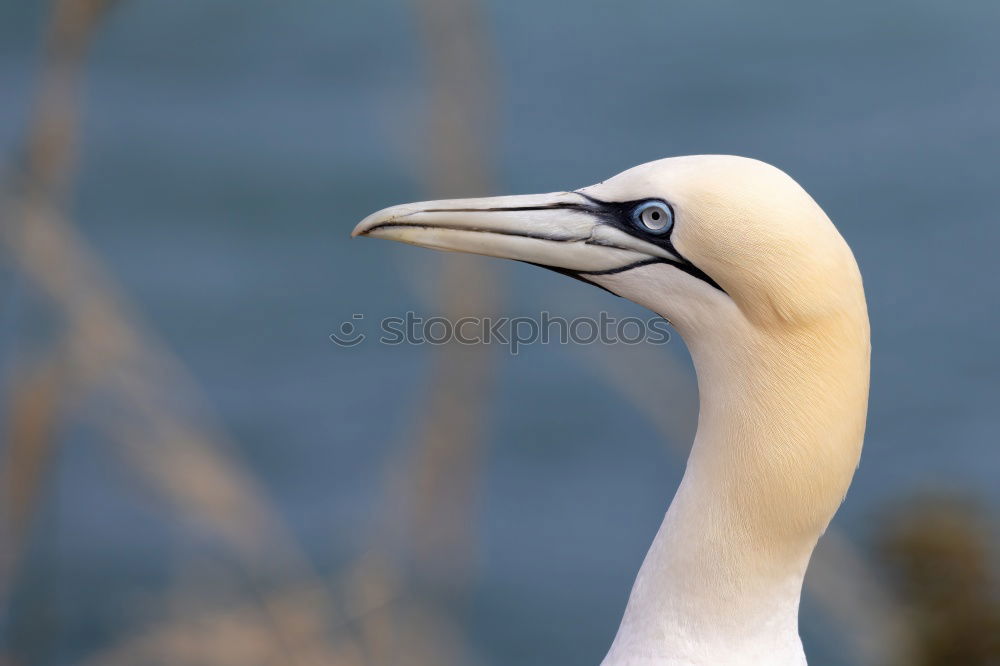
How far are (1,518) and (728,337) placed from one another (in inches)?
92.1

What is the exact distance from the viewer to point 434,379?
371cm

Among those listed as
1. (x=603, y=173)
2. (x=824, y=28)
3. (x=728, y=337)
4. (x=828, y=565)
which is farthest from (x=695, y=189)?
(x=824, y=28)

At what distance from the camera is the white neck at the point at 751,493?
325 cm

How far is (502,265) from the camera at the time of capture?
349 inches

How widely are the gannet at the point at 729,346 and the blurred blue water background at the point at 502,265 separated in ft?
14.9

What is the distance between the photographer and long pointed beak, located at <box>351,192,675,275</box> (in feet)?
11.5

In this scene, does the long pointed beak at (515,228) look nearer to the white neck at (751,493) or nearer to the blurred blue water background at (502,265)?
the white neck at (751,493)

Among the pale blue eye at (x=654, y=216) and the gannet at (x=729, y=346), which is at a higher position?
the pale blue eye at (x=654, y=216)

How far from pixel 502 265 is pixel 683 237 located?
557cm

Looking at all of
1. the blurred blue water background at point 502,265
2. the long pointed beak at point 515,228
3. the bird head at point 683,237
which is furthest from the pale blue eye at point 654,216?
the blurred blue water background at point 502,265

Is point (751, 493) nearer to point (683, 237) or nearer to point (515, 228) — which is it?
point (683, 237)

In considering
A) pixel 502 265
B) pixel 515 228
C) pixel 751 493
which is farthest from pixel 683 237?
pixel 502 265

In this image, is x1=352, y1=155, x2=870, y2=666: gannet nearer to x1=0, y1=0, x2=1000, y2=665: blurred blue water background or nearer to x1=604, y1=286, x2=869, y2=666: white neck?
x1=604, y1=286, x2=869, y2=666: white neck

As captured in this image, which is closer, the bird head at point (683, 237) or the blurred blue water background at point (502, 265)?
the bird head at point (683, 237)
